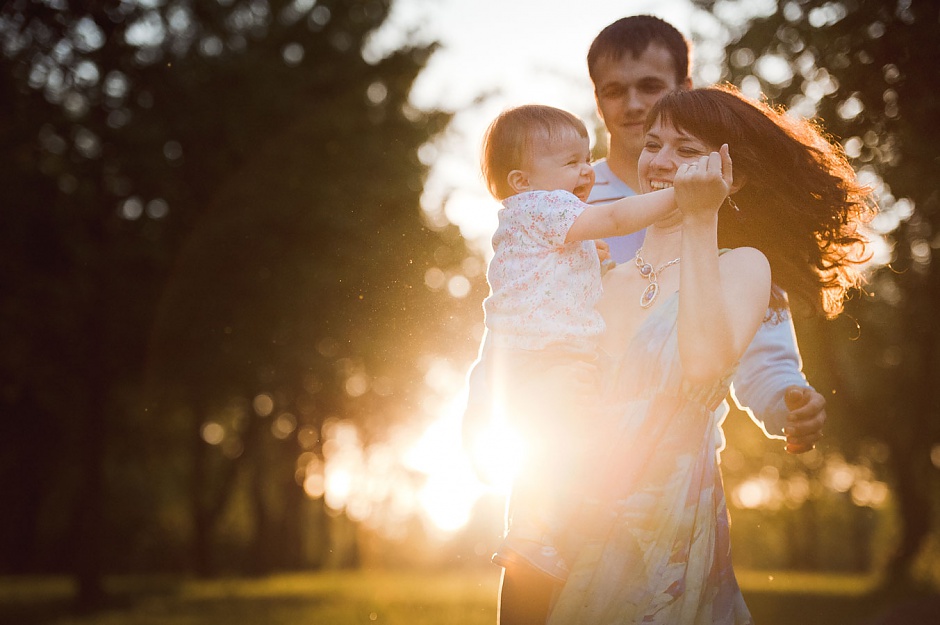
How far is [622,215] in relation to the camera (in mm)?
Result: 3309

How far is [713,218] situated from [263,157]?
15.2 m

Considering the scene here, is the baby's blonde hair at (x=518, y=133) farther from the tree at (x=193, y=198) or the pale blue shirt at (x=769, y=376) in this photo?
the tree at (x=193, y=198)

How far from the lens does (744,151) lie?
3.46m

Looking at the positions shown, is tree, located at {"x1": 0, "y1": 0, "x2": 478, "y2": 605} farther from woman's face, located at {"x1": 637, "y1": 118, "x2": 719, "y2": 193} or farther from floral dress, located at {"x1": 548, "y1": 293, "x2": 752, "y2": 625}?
floral dress, located at {"x1": 548, "y1": 293, "x2": 752, "y2": 625}

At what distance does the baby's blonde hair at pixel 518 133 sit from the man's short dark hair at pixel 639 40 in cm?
151

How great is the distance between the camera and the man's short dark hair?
518cm

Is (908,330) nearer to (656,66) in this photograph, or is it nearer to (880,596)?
(880,596)

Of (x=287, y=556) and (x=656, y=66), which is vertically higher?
(x=656, y=66)

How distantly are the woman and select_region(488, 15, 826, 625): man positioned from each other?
0.84 feet

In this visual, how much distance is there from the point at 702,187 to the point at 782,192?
2.29 ft

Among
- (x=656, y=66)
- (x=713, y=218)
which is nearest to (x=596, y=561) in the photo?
(x=713, y=218)

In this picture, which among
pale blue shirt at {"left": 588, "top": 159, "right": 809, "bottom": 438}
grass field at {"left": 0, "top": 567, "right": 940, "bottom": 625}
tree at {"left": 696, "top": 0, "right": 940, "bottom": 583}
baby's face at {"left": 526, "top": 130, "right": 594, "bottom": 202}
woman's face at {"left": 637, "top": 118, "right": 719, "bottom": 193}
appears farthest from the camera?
grass field at {"left": 0, "top": 567, "right": 940, "bottom": 625}

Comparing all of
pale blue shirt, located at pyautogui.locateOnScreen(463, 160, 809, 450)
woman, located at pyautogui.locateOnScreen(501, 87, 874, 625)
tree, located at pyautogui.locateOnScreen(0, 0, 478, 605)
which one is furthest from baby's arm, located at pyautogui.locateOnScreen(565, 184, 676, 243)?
tree, located at pyautogui.locateOnScreen(0, 0, 478, 605)

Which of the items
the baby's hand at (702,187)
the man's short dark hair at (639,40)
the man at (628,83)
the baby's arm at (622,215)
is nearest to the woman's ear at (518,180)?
the baby's arm at (622,215)
